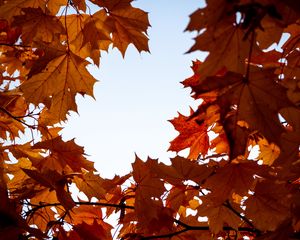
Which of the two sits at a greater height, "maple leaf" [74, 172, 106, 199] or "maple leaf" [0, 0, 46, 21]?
"maple leaf" [0, 0, 46, 21]

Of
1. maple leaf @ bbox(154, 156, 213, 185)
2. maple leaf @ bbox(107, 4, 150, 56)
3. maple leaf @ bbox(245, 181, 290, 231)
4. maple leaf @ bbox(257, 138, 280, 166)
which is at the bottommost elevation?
maple leaf @ bbox(245, 181, 290, 231)

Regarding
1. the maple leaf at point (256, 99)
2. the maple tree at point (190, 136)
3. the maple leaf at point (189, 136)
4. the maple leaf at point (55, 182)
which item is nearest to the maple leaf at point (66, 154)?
the maple tree at point (190, 136)

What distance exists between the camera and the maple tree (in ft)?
4.00

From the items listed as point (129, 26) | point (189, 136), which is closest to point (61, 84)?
point (129, 26)

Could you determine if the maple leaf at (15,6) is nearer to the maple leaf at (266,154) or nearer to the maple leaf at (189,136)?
the maple leaf at (189,136)

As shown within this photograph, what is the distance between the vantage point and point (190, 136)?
2.21 metres

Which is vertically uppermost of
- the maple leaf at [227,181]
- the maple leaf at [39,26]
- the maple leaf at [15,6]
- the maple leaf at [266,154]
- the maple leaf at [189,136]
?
the maple leaf at [15,6]

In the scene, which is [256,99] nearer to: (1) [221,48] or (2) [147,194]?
(1) [221,48]

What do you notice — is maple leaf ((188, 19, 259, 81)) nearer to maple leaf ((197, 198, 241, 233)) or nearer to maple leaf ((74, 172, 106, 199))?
maple leaf ((197, 198, 241, 233))

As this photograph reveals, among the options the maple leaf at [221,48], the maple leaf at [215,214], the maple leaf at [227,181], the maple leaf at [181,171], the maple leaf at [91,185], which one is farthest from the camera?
the maple leaf at [91,185]

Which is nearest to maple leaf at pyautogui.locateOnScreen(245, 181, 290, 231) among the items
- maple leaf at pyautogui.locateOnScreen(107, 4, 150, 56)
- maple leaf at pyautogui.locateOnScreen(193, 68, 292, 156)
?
maple leaf at pyautogui.locateOnScreen(193, 68, 292, 156)

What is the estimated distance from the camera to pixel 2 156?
110 inches

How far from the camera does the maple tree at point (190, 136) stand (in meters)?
1.22

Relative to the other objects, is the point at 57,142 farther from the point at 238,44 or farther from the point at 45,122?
the point at 238,44
